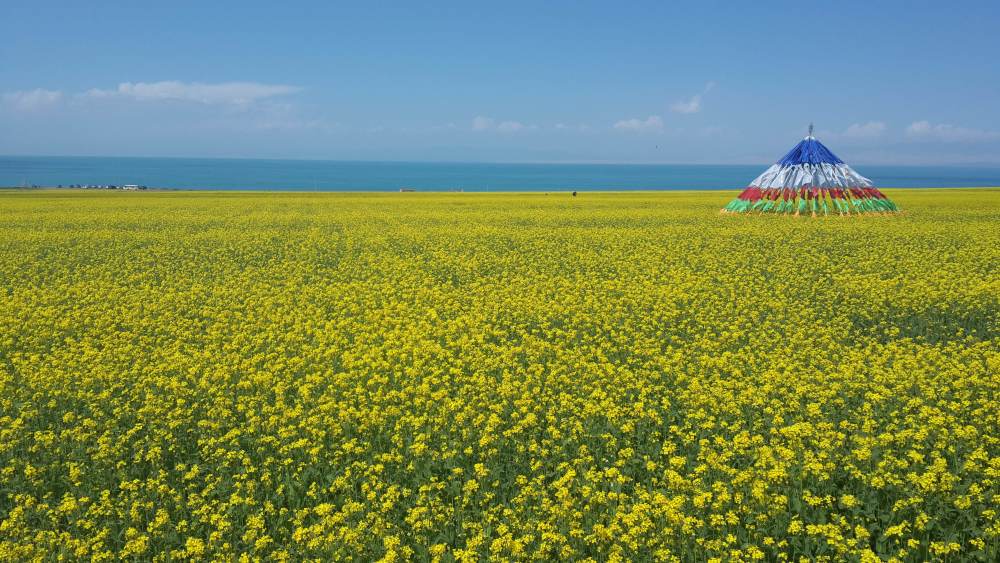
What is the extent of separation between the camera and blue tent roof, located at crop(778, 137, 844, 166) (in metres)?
56.7

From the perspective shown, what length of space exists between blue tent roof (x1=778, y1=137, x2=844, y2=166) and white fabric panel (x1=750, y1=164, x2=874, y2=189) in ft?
1.91

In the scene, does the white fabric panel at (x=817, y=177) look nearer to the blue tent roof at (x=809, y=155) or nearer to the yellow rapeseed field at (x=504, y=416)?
the blue tent roof at (x=809, y=155)

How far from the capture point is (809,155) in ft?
187

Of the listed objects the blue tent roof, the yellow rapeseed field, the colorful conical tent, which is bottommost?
the yellow rapeseed field

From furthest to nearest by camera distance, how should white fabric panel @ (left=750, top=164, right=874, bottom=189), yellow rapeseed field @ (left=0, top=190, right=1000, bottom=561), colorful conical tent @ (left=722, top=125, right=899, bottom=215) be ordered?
white fabric panel @ (left=750, top=164, right=874, bottom=189) → colorful conical tent @ (left=722, top=125, right=899, bottom=215) → yellow rapeseed field @ (left=0, top=190, right=1000, bottom=561)

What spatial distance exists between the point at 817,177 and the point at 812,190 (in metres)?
1.31

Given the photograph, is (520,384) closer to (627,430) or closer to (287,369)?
(627,430)

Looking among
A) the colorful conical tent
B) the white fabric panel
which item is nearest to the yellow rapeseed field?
the colorful conical tent

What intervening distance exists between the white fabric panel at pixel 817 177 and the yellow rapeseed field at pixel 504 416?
32.5 metres

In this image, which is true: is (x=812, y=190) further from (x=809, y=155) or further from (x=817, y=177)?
(x=809, y=155)

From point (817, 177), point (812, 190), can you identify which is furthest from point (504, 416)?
point (817, 177)

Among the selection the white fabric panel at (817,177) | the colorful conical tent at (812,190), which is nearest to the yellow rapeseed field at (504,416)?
the colorful conical tent at (812,190)

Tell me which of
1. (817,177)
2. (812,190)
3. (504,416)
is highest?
(817,177)

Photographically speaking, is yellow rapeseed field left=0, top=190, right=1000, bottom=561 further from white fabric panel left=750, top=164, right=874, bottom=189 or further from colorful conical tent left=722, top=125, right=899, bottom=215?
white fabric panel left=750, top=164, right=874, bottom=189
